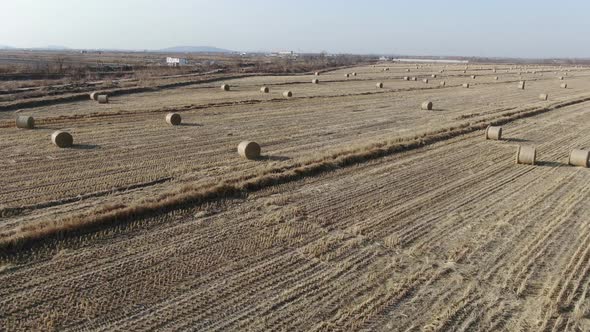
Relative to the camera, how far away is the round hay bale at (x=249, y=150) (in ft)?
51.0

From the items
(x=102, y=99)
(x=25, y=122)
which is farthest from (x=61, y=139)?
(x=102, y=99)

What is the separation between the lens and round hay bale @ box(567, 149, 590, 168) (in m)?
15.5

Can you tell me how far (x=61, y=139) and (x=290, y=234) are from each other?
413 inches

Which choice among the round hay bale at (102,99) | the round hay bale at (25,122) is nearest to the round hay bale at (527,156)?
the round hay bale at (25,122)

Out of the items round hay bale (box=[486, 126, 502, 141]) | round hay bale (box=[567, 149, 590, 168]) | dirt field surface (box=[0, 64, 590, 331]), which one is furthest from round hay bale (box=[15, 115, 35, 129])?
round hay bale (box=[567, 149, 590, 168])

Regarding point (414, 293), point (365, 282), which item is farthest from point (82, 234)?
point (414, 293)

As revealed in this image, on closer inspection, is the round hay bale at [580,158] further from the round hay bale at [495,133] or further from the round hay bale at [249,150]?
the round hay bale at [249,150]

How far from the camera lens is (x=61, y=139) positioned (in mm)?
16312

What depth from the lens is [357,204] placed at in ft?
38.1

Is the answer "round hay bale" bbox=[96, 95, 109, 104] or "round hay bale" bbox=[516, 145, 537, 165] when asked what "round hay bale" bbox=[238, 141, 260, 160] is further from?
"round hay bale" bbox=[96, 95, 109, 104]

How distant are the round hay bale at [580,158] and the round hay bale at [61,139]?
16835 mm

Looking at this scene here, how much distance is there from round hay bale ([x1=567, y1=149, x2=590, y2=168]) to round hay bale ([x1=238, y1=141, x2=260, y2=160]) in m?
10.3

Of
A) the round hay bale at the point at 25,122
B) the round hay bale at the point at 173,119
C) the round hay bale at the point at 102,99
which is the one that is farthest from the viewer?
the round hay bale at the point at 102,99

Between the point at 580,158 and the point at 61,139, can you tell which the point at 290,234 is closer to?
the point at 61,139
